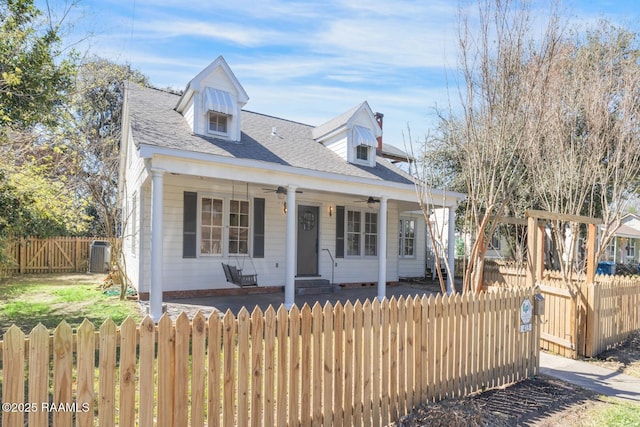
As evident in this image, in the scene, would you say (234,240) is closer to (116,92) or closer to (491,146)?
(491,146)

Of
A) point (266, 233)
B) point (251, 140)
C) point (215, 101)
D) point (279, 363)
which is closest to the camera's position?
point (279, 363)

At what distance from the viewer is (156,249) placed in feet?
22.7

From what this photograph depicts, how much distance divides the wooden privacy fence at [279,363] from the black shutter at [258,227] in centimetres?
705

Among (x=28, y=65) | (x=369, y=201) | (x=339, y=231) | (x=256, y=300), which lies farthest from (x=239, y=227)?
(x=28, y=65)

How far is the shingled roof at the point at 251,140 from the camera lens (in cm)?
877

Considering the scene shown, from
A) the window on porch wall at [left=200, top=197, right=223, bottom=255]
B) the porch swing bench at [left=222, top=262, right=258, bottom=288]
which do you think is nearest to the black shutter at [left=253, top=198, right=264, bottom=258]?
the window on porch wall at [left=200, top=197, right=223, bottom=255]

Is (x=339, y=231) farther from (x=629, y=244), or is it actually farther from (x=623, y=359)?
(x=629, y=244)

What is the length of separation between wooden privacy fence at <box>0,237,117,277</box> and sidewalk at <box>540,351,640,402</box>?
1711cm

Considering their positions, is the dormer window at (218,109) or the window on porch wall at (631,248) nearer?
the dormer window at (218,109)

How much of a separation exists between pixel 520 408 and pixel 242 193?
8.07 metres

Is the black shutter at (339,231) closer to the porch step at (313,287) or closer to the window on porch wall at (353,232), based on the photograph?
the window on porch wall at (353,232)

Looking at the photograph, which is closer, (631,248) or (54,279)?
(54,279)

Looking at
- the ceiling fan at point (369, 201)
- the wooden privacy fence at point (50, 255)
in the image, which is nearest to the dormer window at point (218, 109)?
the ceiling fan at point (369, 201)

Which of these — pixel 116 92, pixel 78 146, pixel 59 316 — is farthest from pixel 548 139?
pixel 116 92
